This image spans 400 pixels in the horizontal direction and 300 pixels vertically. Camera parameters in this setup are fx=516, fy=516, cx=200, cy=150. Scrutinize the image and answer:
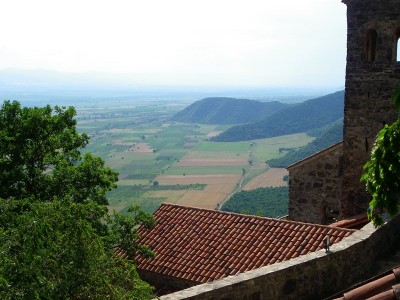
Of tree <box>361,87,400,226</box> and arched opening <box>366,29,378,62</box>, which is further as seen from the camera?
arched opening <box>366,29,378,62</box>

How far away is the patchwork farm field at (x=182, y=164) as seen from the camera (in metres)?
78.1

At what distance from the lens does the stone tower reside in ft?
45.5

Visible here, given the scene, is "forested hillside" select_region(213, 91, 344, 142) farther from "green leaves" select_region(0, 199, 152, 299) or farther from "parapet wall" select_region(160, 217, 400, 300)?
"green leaves" select_region(0, 199, 152, 299)

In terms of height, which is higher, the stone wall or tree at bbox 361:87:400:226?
tree at bbox 361:87:400:226

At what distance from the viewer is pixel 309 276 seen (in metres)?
6.99

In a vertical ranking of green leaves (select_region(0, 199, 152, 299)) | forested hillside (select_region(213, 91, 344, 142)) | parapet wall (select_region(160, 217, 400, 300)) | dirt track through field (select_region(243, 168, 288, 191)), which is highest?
green leaves (select_region(0, 199, 152, 299))

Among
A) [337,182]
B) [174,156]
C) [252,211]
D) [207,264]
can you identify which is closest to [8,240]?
[207,264]

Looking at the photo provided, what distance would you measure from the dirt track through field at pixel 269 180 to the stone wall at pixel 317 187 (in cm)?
5453

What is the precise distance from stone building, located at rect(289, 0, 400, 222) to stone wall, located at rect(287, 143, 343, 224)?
45.6 inches

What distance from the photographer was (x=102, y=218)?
12.2 m

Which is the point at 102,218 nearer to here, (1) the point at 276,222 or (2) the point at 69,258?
(1) the point at 276,222

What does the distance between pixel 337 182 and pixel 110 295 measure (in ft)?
37.6

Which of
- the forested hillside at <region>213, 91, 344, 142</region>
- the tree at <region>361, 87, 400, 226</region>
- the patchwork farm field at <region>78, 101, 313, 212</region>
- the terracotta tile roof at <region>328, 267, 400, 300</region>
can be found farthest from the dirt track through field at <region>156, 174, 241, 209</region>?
the terracotta tile roof at <region>328, 267, 400, 300</region>

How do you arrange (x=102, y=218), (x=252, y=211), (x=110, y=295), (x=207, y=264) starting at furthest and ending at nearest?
(x=252, y=211) < (x=102, y=218) < (x=207, y=264) < (x=110, y=295)
